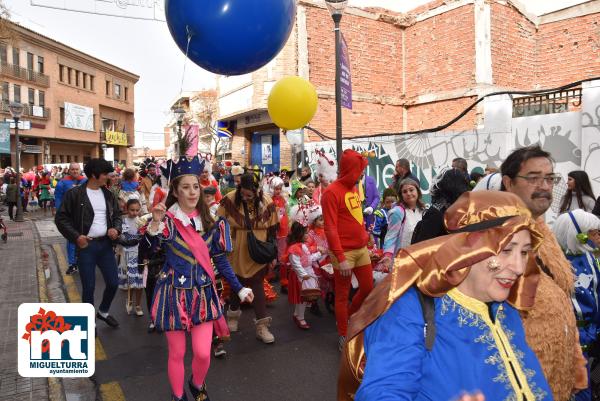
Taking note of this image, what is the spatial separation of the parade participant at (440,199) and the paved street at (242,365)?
5.87ft

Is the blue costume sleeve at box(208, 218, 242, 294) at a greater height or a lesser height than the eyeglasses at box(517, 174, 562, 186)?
lesser

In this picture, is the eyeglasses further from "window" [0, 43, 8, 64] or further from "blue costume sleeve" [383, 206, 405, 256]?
"window" [0, 43, 8, 64]

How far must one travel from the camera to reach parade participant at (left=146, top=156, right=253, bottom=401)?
10.5ft

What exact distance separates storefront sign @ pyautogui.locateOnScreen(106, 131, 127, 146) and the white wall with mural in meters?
42.8

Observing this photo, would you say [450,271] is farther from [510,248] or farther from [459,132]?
[459,132]

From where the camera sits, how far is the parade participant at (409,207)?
4995 mm

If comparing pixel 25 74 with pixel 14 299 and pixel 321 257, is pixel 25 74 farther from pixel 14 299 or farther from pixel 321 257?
pixel 321 257

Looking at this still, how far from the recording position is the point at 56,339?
334 cm

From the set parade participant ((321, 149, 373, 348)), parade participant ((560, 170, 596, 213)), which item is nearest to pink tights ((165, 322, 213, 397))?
parade participant ((321, 149, 373, 348))

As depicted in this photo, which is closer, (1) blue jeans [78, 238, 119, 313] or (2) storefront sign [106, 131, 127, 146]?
(1) blue jeans [78, 238, 119, 313]

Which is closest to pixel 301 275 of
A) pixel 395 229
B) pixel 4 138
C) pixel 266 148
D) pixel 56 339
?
pixel 395 229

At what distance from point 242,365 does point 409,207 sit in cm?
240

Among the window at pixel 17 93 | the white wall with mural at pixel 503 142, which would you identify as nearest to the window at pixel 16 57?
the window at pixel 17 93

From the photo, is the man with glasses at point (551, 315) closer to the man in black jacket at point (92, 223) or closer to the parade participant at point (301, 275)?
the parade participant at point (301, 275)
